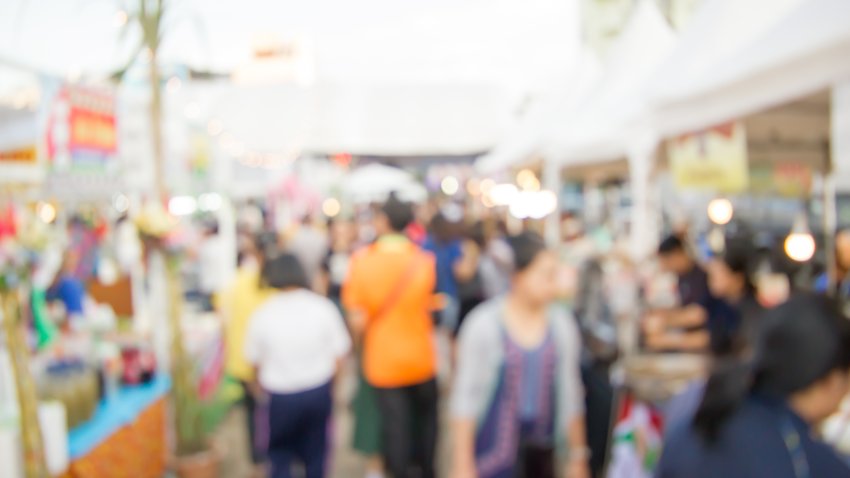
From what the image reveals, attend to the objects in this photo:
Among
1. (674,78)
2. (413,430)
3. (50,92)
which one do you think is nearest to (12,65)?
(50,92)

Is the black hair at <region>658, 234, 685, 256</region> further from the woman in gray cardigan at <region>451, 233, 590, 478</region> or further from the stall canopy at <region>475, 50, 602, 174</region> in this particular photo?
the woman in gray cardigan at <region>451, 233, 590, 478</region>

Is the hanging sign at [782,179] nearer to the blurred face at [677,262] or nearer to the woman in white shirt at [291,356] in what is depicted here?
the blurred face at [677,262]

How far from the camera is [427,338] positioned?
4203 mm

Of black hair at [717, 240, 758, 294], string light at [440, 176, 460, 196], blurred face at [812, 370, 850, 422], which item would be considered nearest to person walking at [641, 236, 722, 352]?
black hair at [717, 240, 758, 294]

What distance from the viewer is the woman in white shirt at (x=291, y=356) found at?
3738 millimetres

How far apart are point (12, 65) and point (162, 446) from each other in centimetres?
264

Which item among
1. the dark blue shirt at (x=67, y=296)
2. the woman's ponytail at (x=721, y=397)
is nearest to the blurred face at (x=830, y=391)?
the woman's ponytail at (x=721, y=397)

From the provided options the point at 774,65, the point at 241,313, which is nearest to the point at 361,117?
the point at 241,313

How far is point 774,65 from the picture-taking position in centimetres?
238

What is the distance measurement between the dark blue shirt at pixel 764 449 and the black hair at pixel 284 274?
243 centimetres

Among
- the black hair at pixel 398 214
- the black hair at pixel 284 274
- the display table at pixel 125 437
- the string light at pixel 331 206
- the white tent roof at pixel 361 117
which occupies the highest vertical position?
the white tent roof at pixel 361 117

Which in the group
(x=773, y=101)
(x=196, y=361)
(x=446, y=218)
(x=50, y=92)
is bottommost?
(x=196, y=361)

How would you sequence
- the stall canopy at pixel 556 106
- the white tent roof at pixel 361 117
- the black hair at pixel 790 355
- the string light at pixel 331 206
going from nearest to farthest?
the black hair at pixel 790 355 → the stall canopy at pixel 556 106 → the white tent roof at pixel 361 117 → the string light at pixel 331 206

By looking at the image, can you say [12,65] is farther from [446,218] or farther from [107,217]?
[107,217]
